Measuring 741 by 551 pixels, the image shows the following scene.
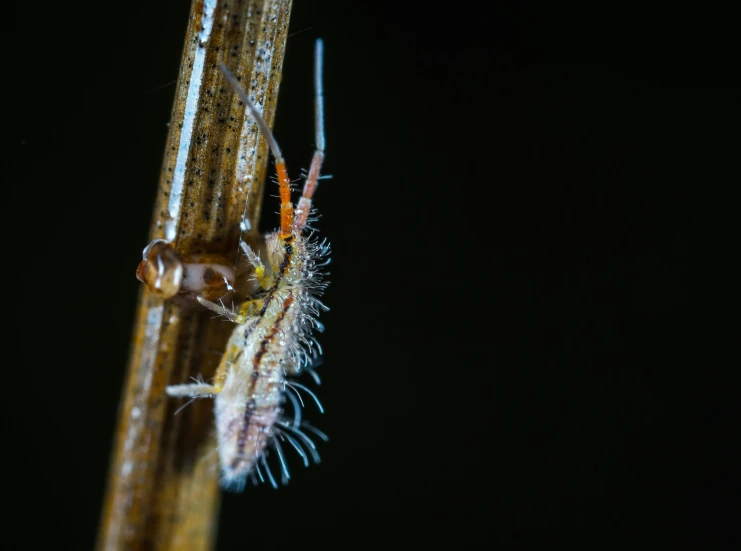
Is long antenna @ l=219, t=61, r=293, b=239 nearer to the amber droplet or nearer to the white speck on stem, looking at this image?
the white speck on stem

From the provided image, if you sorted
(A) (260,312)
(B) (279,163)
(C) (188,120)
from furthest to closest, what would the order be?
(A) (260,312), (B) (279,163), (C) (188,120)

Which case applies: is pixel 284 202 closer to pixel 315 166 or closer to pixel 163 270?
pixel 315 166

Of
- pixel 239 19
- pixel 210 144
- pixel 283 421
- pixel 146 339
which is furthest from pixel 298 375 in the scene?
pixel 239 19

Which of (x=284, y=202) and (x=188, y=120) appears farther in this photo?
(x=284, y=202)

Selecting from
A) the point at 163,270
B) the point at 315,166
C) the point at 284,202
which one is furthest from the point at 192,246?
the point at 315,166

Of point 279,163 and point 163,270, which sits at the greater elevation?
point 279,163

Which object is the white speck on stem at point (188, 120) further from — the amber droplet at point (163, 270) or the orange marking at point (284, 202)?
the orange marking at point (284, 202)
